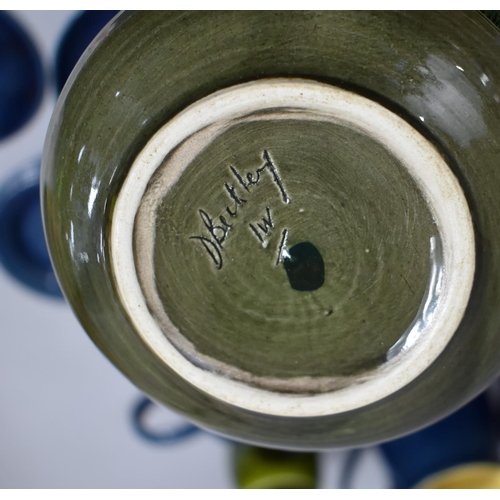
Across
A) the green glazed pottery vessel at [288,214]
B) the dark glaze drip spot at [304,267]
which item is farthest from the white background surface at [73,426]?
the dark glaze drip spot at [304,267]

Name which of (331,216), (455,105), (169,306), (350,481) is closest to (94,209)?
(169,306)

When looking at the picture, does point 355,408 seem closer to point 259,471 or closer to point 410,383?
point 410,383

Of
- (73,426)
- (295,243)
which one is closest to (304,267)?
(295,243)

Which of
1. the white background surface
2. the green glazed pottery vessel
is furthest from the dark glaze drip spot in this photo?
the white background surface

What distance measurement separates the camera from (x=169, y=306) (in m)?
0.47

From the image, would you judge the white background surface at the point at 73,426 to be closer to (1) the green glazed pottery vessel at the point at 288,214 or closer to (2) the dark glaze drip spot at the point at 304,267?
(1) the green glazed pottery vessel at the point at 288,214

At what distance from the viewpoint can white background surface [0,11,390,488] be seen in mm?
617

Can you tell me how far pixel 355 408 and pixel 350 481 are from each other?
21 centimetres

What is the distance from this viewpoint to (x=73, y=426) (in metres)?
0.65

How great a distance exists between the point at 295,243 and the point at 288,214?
28 mm

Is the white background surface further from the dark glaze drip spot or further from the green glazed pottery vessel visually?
the dark glaze drip spot

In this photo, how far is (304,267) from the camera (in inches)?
17.8

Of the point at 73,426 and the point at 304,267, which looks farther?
the point at 73,426

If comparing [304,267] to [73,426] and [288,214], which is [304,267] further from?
[73,426]
